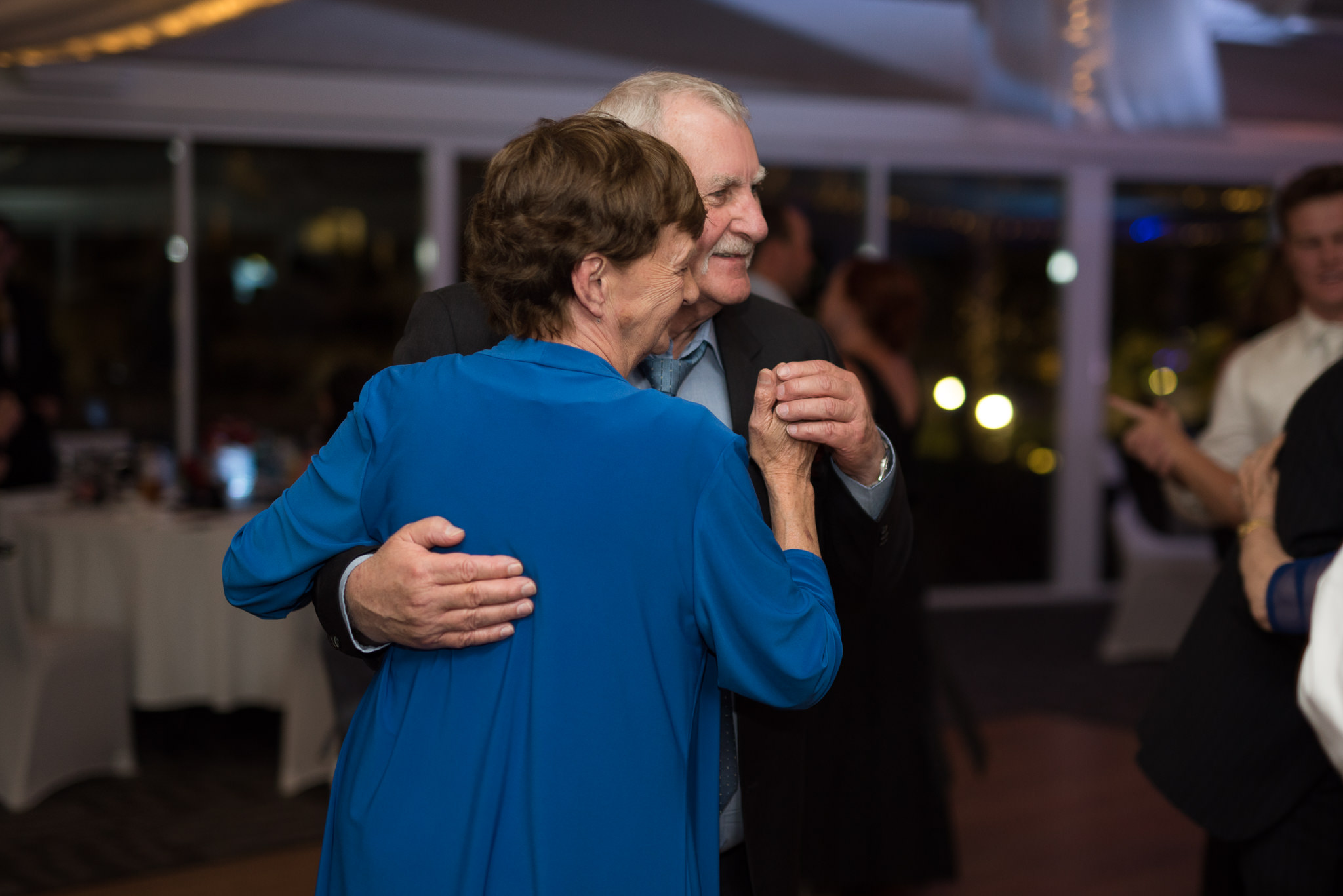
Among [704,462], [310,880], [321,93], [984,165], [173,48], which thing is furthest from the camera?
[984,165]

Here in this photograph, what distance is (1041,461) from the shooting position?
24.6 feet

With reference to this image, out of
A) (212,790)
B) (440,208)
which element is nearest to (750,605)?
(212,790)

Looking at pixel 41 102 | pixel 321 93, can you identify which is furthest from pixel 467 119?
pixel 41 102

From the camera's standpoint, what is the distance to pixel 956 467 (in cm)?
755

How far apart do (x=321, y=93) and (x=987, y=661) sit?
4357mm

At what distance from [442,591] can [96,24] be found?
455cm

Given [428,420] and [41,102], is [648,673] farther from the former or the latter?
[41,102]

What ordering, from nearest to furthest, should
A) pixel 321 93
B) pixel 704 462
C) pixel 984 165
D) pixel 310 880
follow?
pixel 704 462, pixel 310 880, pixel 321 93, pixel 984 165

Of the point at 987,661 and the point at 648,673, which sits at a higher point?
the point at 648,673

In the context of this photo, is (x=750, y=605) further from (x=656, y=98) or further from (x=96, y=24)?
(x=96, y=24)

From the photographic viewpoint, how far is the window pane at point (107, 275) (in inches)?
239

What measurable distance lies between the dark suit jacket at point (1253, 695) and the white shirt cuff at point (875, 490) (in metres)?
0.65

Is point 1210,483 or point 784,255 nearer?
point 1210,483

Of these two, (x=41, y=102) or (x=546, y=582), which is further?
(x=41, y=102)
